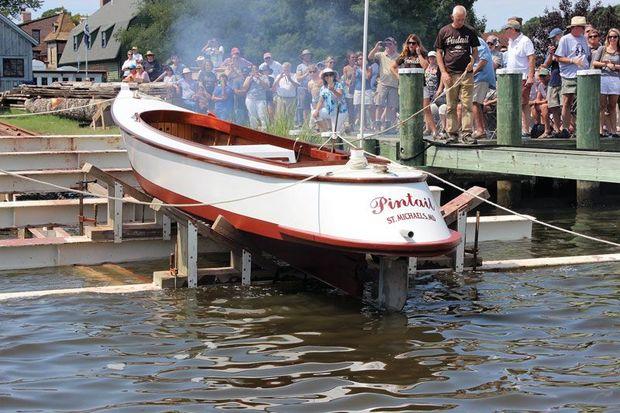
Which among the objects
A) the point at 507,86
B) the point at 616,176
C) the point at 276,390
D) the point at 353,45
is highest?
the point at 353,45

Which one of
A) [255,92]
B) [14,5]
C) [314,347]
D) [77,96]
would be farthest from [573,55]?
[14,5]

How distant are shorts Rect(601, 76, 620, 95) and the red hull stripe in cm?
598

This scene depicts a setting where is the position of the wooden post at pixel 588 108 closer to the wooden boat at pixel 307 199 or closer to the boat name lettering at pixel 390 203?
the wooden boat at pixel 307 199

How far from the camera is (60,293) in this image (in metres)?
9.59

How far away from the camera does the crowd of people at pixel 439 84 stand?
43.9 ft

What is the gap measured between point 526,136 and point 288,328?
839 cm

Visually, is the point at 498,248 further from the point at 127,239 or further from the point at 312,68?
the point at 312,68

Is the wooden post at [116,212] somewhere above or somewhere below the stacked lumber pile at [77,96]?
below

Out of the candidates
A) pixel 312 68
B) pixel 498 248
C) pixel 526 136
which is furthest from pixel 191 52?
pixel 498 248

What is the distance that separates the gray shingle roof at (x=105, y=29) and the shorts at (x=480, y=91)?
54440mm

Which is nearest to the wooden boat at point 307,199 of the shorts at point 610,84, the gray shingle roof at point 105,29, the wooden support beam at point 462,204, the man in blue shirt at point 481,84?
the wooden support beam at point 462,204

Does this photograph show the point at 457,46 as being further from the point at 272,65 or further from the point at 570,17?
the point at 570,17

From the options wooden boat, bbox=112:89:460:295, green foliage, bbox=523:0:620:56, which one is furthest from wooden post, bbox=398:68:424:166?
green foliage, bbox=523:0:620:56

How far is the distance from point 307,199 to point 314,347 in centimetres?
138
